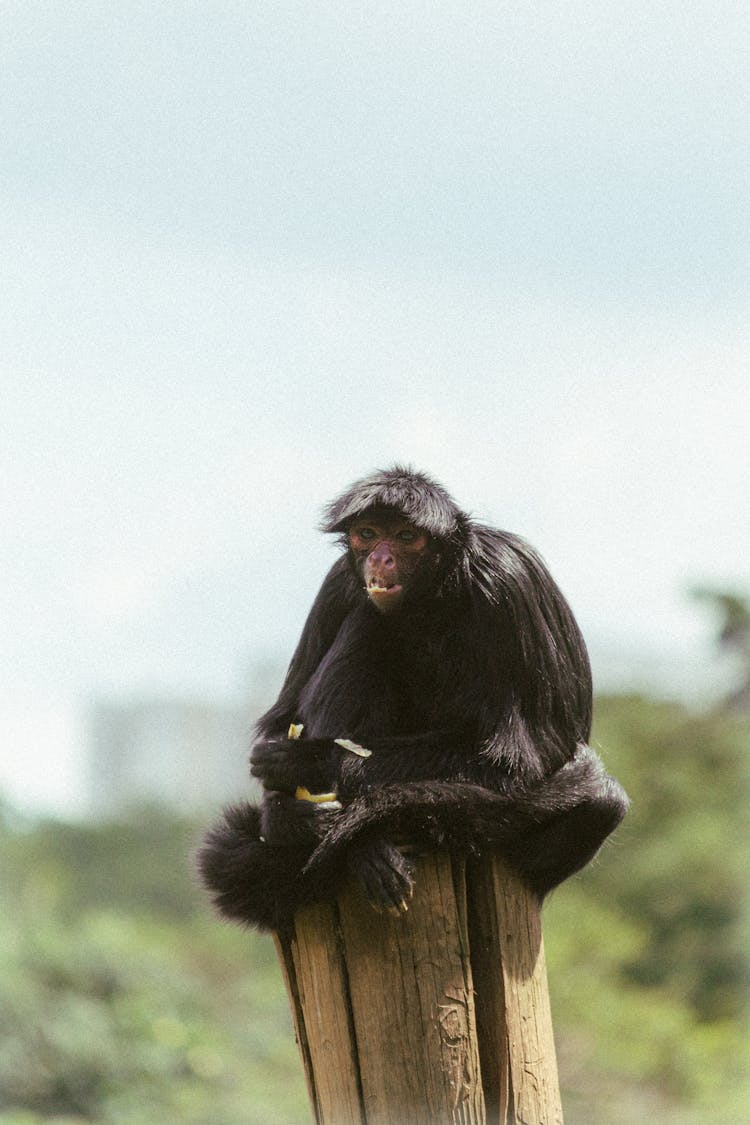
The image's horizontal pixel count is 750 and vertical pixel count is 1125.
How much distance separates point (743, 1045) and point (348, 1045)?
35.9 feet

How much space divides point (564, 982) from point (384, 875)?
400 inches

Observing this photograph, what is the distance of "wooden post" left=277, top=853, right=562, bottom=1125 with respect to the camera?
3695 mm

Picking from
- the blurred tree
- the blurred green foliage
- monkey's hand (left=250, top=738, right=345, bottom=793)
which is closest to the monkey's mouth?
monkey's hand (left=250, top=738, right=345, bottom=793)

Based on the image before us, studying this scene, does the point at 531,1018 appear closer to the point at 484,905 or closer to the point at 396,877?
the point at 484,905

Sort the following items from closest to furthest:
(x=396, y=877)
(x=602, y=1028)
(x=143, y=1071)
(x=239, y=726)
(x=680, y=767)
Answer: (x=396, y=877) → (x=143, y=1071) → (x=602, y=1028) → (x=680, y=767) → (x=239, y=726)

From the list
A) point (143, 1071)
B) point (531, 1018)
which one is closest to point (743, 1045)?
point (143, 1071)

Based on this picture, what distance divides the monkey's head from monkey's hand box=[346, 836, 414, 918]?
92 centimetres

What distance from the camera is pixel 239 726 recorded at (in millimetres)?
16453

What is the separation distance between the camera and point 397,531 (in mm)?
4387

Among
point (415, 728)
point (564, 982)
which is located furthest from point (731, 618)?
point (415, 728)

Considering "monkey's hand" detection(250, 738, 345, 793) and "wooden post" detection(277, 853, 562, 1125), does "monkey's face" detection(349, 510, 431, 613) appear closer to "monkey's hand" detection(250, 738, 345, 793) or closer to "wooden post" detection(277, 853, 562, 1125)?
"monkey's hand" detection(250, 738, 345, 793)

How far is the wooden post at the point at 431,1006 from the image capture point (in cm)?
370

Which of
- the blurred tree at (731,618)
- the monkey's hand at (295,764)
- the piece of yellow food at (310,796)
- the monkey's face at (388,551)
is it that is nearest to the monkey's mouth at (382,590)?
the monkey's face at (388,551)

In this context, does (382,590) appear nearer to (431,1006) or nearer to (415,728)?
(415,728)
